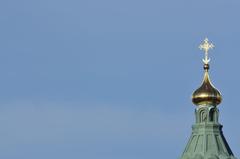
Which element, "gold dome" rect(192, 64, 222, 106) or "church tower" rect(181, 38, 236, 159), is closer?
"church tower" rect(181, 38, 236, 159)

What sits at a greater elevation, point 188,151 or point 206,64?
point 206,64

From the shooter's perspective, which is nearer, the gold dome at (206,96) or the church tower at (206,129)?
the church tower at (206,129)

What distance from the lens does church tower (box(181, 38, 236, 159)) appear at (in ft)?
211

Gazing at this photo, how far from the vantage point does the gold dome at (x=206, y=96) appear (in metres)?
66.0

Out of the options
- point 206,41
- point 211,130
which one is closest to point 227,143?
point 211,130

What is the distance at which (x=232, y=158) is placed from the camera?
64.2 metres

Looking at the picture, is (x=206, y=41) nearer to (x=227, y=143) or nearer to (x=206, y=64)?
(x=206, y=64)

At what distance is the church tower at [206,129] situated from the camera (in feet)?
211

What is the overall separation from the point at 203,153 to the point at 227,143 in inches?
63.0

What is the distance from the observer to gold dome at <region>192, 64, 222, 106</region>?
66000mm

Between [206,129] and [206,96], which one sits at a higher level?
[206,96]

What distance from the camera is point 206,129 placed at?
65188mm

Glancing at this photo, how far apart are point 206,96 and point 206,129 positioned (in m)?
1.79

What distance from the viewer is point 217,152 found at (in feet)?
210
